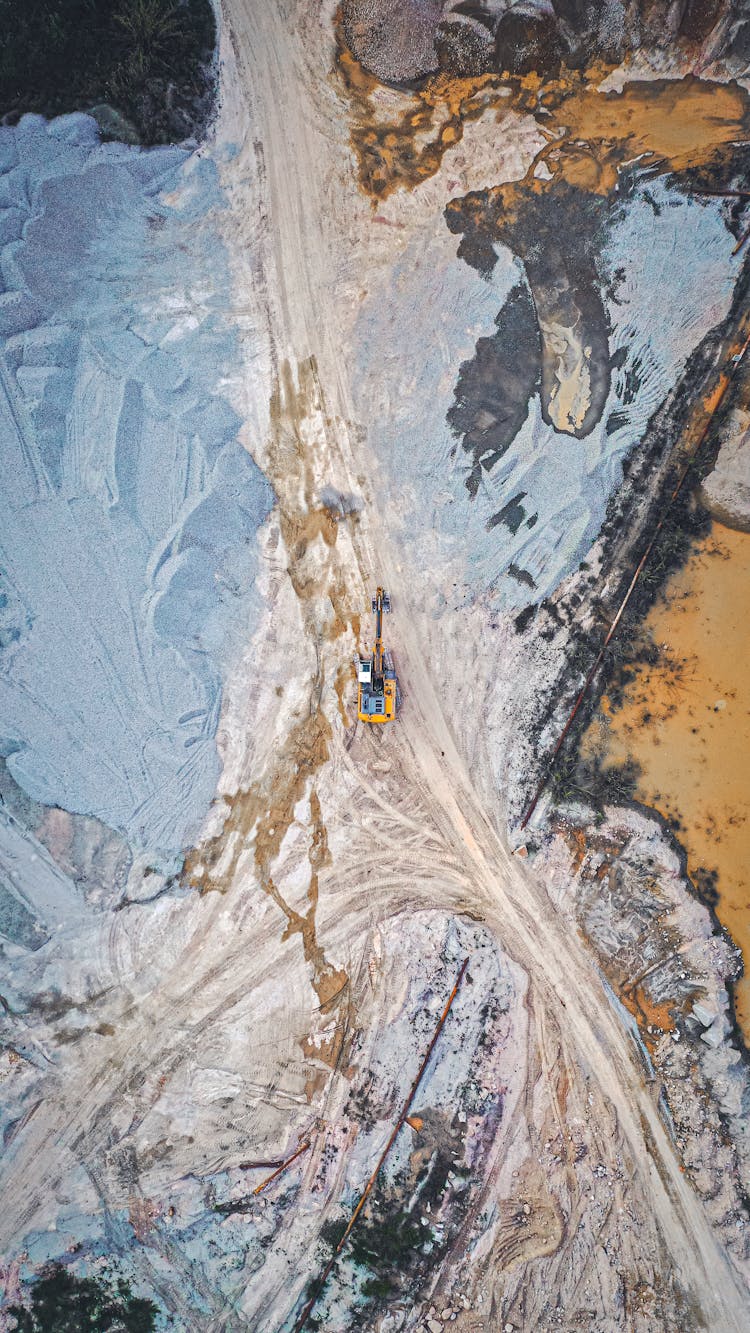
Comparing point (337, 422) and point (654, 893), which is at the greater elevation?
point (337, 422)

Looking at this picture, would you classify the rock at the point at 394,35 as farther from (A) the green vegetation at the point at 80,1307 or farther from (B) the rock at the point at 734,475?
(A) the green vegetation at the point at 80,1307

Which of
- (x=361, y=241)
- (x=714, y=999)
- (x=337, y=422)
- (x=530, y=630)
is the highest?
(x=361, y=241)

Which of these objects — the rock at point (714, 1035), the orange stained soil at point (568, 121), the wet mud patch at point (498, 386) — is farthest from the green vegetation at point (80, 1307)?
the orange stained soil at point (568, 121)

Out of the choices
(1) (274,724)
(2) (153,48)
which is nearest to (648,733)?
(1) (274,724)

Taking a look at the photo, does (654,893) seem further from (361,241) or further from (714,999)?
(361,241)

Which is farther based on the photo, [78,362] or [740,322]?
[740,322]

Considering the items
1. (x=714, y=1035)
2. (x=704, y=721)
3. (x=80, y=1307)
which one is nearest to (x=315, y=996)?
(x=80, y=1307)
